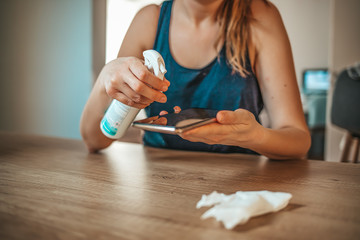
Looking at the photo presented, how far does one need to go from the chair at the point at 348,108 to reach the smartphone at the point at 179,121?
50.0 inches

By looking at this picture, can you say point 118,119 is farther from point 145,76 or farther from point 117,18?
point 117,18

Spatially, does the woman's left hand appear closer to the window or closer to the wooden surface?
the wooden surface

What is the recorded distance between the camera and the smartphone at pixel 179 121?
442mm

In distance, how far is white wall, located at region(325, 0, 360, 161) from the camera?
261 cm

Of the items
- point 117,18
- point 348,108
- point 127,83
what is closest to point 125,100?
point 127,83

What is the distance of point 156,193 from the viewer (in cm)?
44

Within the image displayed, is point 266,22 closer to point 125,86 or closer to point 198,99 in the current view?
point 198,99

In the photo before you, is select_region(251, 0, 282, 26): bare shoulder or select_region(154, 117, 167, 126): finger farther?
select_region(251, 0, 282, 26): bare shoulder


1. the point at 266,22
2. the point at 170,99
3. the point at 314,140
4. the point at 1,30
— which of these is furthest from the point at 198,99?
the point at 314,140

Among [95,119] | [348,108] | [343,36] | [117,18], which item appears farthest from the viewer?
[117,18]

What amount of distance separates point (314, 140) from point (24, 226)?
3.83 metres

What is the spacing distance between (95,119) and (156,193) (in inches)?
15.1

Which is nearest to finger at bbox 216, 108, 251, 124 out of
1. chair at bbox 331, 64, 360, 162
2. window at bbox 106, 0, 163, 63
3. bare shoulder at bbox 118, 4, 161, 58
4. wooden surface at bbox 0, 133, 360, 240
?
wooden surface at bbox 0, 133, 360, 240

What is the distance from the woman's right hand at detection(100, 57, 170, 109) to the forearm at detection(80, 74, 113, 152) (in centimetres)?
16
